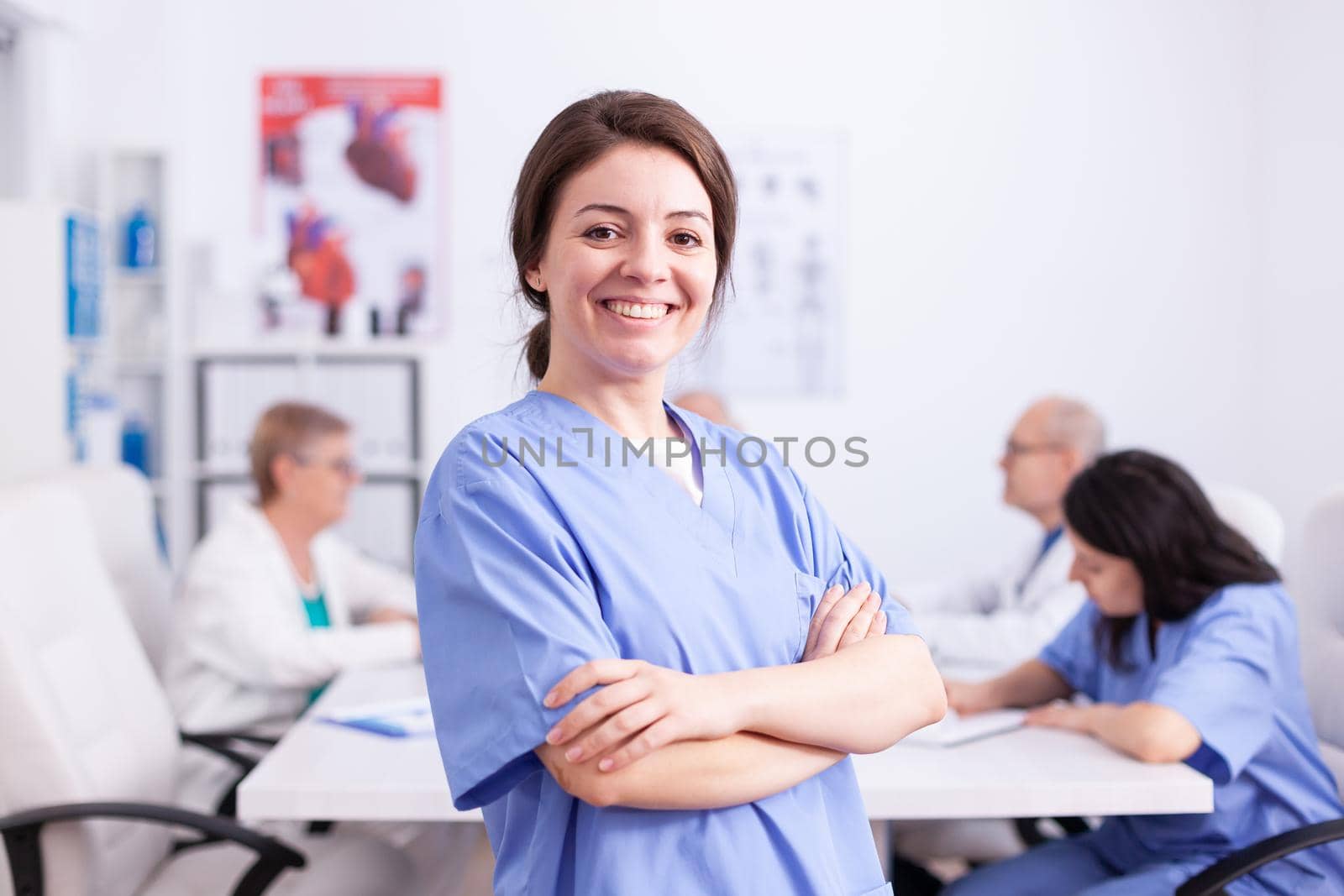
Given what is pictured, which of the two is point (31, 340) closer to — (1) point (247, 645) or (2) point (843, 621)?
(1) point (247, 645)

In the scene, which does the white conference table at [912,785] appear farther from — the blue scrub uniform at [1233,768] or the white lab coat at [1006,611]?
the white lab coat at [1006,611]

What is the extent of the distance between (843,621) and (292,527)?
194cm

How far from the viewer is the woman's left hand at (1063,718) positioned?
1844 mm

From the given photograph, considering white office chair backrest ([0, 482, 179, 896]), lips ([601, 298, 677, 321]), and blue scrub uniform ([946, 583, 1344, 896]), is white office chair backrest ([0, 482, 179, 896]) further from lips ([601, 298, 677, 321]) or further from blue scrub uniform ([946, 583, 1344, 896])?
blue scrub uniform ([946, 583, 1344, 896])

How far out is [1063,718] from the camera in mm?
1881

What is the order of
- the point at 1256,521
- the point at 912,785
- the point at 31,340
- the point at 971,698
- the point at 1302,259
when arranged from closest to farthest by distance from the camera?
the point at 912,785, the point at 971,698, the point at 1256,521, the point at 31,340, the point at 1302,259

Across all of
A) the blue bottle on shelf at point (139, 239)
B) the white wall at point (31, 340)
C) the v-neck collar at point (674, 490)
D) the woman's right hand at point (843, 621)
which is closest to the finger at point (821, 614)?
the woman's right hand at point (843, 621)

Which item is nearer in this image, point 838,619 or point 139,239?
point 838,619

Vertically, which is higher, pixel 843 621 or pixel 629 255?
pixel 629 255

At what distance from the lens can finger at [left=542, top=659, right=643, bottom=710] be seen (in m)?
0.93

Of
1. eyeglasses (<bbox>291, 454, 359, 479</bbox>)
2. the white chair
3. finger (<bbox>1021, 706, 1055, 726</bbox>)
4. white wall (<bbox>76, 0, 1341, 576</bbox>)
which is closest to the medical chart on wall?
white wall (<bbox>76, 0, 1341, 576</bbox>)

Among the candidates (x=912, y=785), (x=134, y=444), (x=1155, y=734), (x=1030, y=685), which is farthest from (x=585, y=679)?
(x=134, y=444)

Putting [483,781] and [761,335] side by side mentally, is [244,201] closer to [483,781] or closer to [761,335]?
[761,335]

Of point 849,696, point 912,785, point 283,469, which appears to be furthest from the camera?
point 283,469
